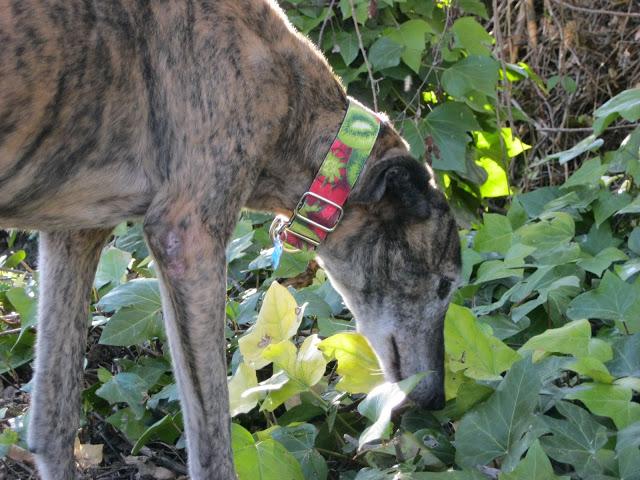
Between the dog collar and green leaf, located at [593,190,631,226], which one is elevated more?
the dog collar

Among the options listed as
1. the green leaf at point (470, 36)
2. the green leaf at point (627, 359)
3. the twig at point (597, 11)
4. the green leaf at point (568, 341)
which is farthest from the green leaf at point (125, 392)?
the twig at point (597, 11)

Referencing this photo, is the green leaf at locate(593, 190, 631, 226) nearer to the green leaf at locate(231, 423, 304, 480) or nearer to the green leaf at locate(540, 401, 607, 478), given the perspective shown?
the green leaf at locate(540, 401, 607, 478)

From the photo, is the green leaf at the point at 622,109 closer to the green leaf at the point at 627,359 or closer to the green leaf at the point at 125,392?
the green leaf at the point at 627,359

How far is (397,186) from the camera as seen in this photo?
10.9ft

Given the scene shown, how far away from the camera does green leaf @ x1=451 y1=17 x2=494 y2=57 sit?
5.04 meters

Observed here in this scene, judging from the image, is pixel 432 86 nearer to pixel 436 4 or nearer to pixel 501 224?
pixel 436 4

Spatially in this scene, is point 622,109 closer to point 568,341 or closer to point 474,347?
point 568,341

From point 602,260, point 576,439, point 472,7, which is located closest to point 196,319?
point 576,439

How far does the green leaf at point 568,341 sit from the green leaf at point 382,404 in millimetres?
442

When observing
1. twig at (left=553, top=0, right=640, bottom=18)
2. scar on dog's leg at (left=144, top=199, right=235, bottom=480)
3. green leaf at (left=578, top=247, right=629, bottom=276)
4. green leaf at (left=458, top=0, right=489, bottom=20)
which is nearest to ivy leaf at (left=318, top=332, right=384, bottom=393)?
scar on dog's leg at (left=144, top=199, right=235, bottom=480)

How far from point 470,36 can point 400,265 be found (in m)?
1.98

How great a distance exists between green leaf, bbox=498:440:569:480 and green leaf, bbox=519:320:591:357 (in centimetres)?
62

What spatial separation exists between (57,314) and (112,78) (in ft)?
2.95

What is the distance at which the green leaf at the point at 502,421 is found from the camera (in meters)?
2.81
